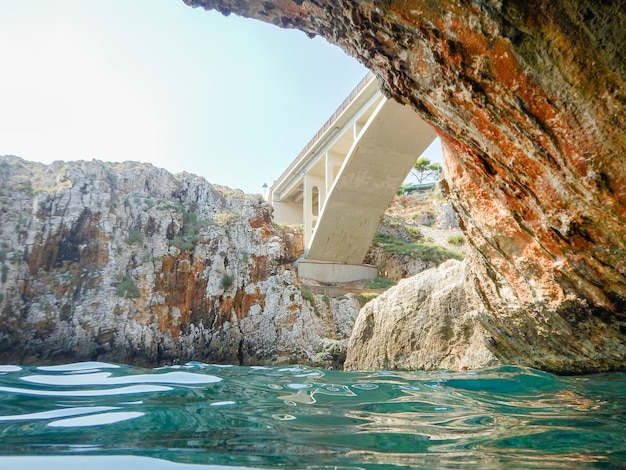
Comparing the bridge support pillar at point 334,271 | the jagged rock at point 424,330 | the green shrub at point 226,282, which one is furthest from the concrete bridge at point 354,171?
the jagged rock at point 424,330

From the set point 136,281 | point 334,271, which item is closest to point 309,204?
point 334,271

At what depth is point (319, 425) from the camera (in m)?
2.17

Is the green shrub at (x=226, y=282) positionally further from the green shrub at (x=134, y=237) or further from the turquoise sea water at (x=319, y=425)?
the turquoise sea water at (x=319, y=425)

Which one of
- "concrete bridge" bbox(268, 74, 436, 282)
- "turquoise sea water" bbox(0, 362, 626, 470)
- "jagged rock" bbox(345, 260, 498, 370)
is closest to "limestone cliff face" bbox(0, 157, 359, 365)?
"concrete bridge" bbox(268, 74, 436, 282)

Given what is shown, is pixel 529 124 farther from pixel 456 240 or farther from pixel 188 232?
pixel 456 240

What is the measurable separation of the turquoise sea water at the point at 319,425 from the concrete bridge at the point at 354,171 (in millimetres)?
10530

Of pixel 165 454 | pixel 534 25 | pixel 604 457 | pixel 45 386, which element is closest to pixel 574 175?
pixel 534 25

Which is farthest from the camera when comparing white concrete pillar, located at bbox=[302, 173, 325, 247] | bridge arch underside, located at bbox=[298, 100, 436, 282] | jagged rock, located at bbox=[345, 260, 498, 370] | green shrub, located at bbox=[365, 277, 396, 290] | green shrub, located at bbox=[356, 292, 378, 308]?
white concrete pillar, located at bbox=[302, 173, 325, 247]

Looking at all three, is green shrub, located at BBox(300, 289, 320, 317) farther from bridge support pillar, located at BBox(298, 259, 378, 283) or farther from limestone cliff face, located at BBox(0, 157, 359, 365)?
bridge support pillar, located at BBox(298, 259, 378, 283)

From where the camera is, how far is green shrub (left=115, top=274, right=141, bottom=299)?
11039 mm

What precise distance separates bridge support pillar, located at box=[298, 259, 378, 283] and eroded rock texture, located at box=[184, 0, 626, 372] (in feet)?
44.9

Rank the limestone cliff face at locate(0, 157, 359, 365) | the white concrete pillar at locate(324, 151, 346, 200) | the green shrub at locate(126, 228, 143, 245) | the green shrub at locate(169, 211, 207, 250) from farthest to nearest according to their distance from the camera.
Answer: the white concrete pillar at locate(324, 151, 346, 200) < the green shrub at locate(169, 211, 207, 250) < the green shrub at locate(126, 228, 143, 245) < the limestone cliff face at locate(0, 157, 359, 365)

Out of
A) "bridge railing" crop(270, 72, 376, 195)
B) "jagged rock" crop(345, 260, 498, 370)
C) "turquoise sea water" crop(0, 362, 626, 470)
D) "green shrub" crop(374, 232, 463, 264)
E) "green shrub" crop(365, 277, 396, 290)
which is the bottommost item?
"turquoise sea water" crop(0, 362, 626, 470)

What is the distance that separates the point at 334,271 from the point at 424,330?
40.3ft
